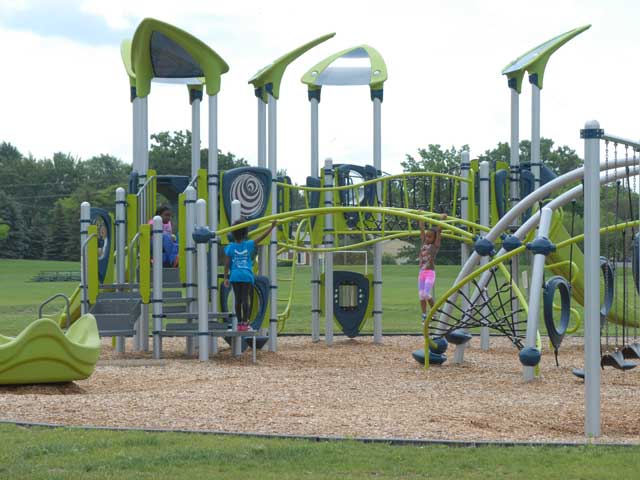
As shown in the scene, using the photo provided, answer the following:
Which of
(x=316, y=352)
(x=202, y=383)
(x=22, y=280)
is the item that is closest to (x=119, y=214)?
(x=316, y=352)

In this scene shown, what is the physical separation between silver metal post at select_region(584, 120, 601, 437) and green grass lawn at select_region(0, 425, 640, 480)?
0.93 m

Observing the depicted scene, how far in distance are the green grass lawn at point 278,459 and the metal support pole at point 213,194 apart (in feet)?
24.6

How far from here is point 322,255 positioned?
62.6 feet

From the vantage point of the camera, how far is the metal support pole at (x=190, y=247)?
1394 centimetres

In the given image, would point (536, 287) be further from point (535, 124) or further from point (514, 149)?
point (535, 124)

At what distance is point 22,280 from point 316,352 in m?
42.0

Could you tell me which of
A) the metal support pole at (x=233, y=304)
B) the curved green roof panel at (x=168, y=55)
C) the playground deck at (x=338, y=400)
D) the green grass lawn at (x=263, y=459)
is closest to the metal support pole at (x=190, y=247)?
the metal support pole at (x=233, y=304)

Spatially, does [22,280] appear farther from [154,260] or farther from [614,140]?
[614,140]

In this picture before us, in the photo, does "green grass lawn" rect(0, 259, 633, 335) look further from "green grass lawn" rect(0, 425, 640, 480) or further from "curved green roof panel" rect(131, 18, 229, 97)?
"green grass lawn" rect(0, 425, 640, 480)

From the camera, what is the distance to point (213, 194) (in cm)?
1491

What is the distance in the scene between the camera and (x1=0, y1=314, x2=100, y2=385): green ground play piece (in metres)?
10.0

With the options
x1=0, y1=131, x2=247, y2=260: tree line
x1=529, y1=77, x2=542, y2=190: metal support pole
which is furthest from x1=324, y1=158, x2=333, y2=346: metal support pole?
x1=0, y1=131, x2=247, y2=260: tree line

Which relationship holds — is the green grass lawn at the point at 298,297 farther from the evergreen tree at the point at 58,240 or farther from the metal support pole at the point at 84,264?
the evergreen tree at the point at 58,240

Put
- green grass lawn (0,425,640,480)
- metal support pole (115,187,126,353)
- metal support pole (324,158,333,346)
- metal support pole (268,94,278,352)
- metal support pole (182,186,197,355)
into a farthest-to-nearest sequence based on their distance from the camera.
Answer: metal support pole (324,158,333,346)
metal support pole (268,94,278,352)
metal support pole (115,187,126,353)
metal support pole (182,186,197,355)
green grass lawn (0,425,640,480)
